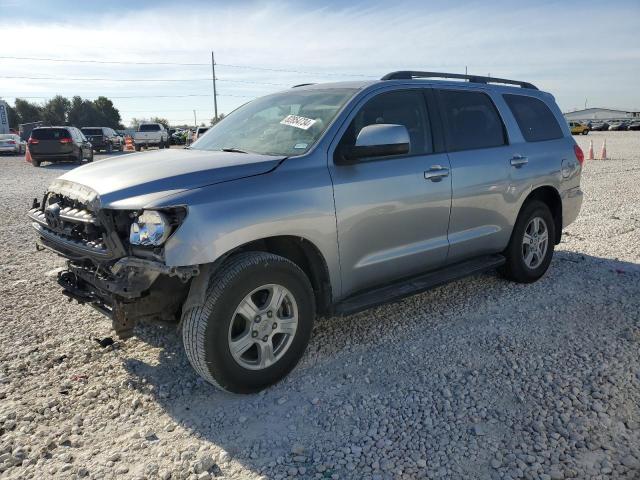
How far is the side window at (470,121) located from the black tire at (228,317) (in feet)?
6.70

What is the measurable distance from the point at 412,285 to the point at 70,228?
2.46 m

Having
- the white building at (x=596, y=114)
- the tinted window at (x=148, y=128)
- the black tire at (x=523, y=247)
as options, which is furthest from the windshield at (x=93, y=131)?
the white building at (x=596, y=114)

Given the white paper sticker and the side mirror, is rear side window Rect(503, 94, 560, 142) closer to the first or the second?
the side mirror

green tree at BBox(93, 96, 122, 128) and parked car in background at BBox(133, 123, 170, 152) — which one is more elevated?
green tree at BBox(93, 96, 122, 128)

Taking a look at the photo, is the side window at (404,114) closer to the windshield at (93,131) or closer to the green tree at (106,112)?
the windshield at (93,131)

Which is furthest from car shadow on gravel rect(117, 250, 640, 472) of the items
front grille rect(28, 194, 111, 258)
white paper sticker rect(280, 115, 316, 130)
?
white paper sticker rect(280, 115, 316, 130)

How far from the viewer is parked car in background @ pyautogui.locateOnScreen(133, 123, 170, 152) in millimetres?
35219

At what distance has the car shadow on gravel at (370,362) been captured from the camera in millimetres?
2979

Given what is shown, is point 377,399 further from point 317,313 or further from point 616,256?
point 616,256

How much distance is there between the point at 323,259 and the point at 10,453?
6.81ft

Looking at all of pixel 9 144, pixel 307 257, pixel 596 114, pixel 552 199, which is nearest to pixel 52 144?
pixel 9 144

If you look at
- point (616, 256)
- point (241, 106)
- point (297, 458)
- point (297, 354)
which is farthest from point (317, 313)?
point (616, 256)

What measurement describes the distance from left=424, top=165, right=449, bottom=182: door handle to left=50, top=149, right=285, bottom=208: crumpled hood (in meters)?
1.30

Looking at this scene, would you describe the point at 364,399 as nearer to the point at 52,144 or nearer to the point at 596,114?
the point at 52,144
